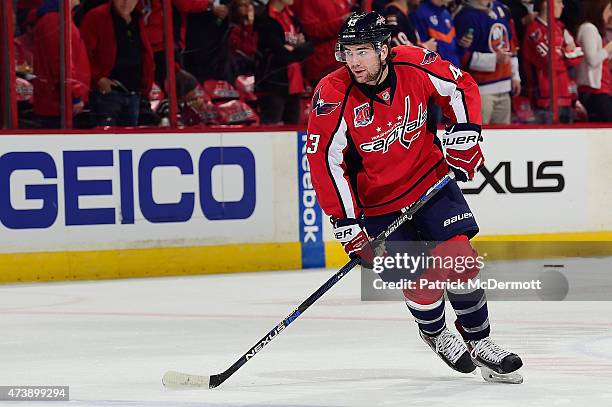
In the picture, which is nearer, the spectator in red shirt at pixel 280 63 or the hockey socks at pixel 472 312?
the hockey socks at pixel 472 312

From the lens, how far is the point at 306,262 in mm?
9945

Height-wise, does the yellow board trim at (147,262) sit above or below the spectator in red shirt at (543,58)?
below

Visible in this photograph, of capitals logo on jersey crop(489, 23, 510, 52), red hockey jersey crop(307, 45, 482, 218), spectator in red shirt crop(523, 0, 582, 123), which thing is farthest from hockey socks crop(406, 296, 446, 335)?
spectator in red shirt crop(523, 0, 582, 123)

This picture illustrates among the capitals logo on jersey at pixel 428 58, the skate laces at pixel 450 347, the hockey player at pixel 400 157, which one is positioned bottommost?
the skate laces at pixel 450 347

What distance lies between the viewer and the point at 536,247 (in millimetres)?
10531

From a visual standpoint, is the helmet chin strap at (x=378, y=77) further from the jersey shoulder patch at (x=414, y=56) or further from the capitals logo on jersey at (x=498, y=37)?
the capitals logo on jersey at (x=498, y=37)

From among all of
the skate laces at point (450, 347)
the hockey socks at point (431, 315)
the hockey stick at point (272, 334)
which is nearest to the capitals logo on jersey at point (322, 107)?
the hockey stick at point (272, 334)

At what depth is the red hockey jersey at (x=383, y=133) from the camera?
17.0 feet

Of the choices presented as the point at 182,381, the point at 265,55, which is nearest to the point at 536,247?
the point at 265,55

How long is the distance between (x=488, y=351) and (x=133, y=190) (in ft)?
15.1

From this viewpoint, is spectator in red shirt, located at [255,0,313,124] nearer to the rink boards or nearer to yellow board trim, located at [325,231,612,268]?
the rink boards

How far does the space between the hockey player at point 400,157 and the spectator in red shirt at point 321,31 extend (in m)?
4.74

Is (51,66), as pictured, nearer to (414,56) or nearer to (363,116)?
(414,56)

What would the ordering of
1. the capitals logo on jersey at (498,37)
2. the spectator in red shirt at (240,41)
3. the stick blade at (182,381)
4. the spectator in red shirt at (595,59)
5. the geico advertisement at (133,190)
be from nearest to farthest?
1. the stick blade at (182,381)
2. the geico advertisement at (133,190)
3. the spectator in red shirt at (240,41)
4. the capitals logo on jersey at (498,37)
5. the spectator in red shirt at (595,59)
